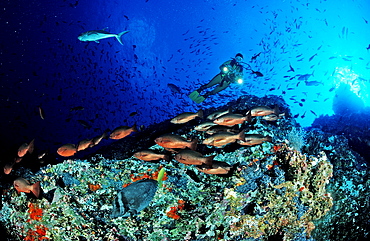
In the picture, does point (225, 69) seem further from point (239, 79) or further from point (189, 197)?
point (189, 197)

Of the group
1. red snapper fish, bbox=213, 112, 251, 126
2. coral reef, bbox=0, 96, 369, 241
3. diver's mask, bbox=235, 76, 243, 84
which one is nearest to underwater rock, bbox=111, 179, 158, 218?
coral reef, bbox=0, 96, 369, 241

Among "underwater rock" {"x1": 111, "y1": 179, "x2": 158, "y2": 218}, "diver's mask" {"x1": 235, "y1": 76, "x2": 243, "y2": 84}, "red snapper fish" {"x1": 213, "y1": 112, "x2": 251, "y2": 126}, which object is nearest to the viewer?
"underwater rock" {"x1": 111, "y1": 179, "x2": 158, "y2": 218}

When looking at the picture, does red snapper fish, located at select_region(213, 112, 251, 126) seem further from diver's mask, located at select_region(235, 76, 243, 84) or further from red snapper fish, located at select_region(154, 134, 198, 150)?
diver's mask, located at select_region(235, 76, 243, 84)

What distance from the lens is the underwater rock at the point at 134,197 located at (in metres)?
2.84

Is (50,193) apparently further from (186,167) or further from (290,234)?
(290,234)

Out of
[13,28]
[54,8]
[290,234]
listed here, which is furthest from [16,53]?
[290,234]

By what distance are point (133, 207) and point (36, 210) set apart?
2243mm

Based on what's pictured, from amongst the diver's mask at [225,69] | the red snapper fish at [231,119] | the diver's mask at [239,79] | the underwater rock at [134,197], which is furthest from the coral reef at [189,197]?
the diver's mask at [225,69]

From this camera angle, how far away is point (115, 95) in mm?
48219

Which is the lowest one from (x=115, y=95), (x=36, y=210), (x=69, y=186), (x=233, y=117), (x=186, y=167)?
(x=115, y=95)

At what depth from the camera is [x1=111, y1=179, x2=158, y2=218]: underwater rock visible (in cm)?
284

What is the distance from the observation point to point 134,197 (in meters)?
2.83

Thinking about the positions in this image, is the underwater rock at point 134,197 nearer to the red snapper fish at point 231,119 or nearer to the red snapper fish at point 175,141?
the red snapper fish at point 175,141

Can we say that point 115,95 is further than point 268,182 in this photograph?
Yes
